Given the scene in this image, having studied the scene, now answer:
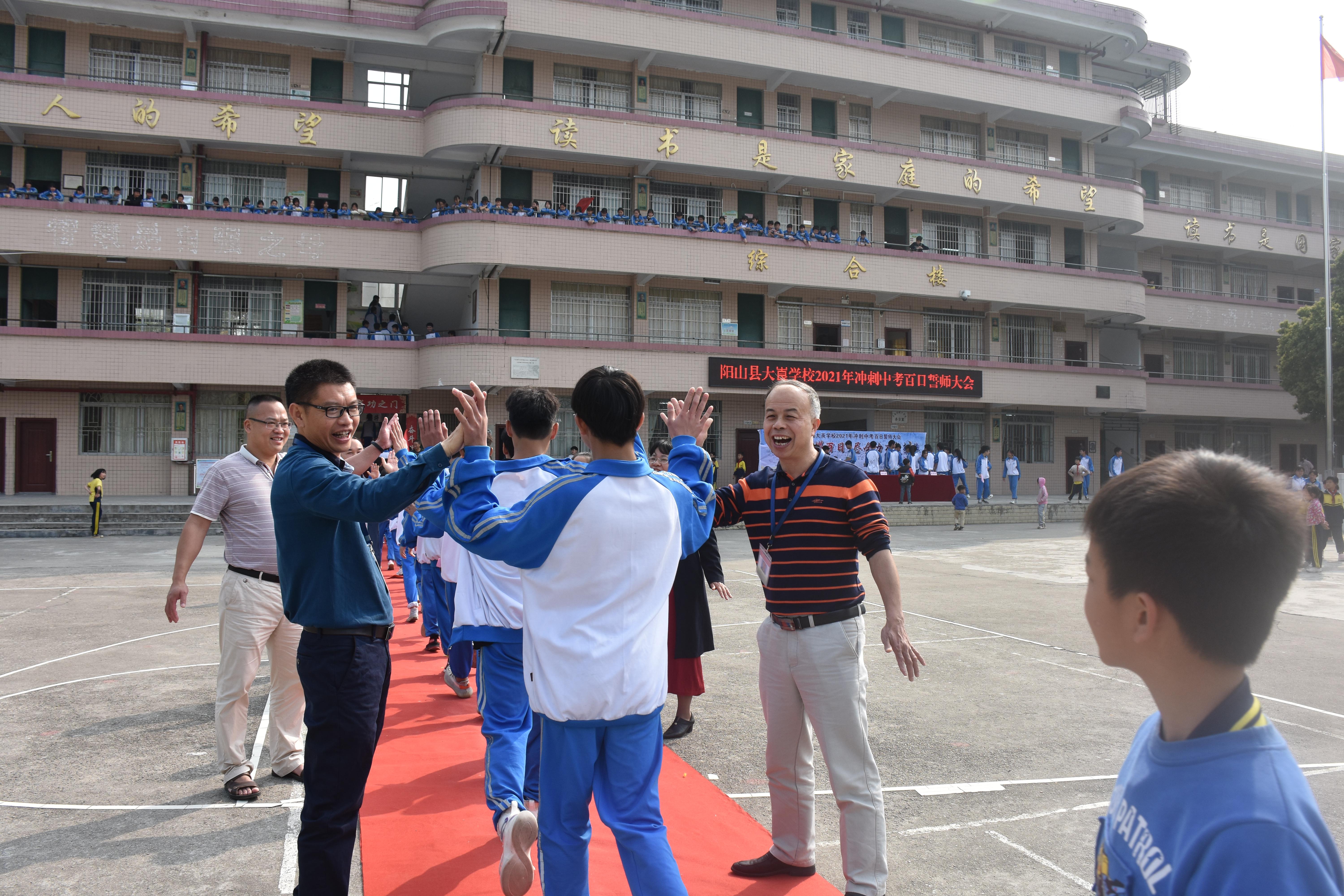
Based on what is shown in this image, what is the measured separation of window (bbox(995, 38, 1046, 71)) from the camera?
1278 inches

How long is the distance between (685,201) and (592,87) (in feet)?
15.4

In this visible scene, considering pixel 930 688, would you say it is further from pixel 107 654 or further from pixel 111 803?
pixel 107 654

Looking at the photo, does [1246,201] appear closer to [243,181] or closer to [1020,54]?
[1020,54]

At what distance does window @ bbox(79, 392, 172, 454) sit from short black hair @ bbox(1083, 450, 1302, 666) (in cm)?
2949

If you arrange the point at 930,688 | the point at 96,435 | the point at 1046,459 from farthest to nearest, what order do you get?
the point at 1046,459, the point at 96,435, the point at 930,688

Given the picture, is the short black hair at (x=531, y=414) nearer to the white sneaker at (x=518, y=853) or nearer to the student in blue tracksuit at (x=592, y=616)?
the student in blue tracksuit at (x=592, y=616)

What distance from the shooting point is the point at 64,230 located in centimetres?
2398

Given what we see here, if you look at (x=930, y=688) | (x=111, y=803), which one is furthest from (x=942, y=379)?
(x=111, y=803)

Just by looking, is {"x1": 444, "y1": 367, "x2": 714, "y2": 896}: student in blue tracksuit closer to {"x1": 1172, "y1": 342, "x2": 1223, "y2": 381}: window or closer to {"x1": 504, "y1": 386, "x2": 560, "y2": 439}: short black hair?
{"x1": 504, "y1": 386, "x2": 560, "y2": 439}: short black hair

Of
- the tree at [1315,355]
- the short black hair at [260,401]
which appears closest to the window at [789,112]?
the tree at [1315,355]

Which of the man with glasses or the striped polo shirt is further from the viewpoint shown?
the man with glasses

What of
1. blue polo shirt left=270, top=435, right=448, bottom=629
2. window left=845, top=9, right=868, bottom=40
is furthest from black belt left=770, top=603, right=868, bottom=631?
window left=845, top=9, right=868, bottom=40

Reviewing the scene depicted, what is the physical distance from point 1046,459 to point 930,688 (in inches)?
1152

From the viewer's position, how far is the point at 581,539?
273 cm
